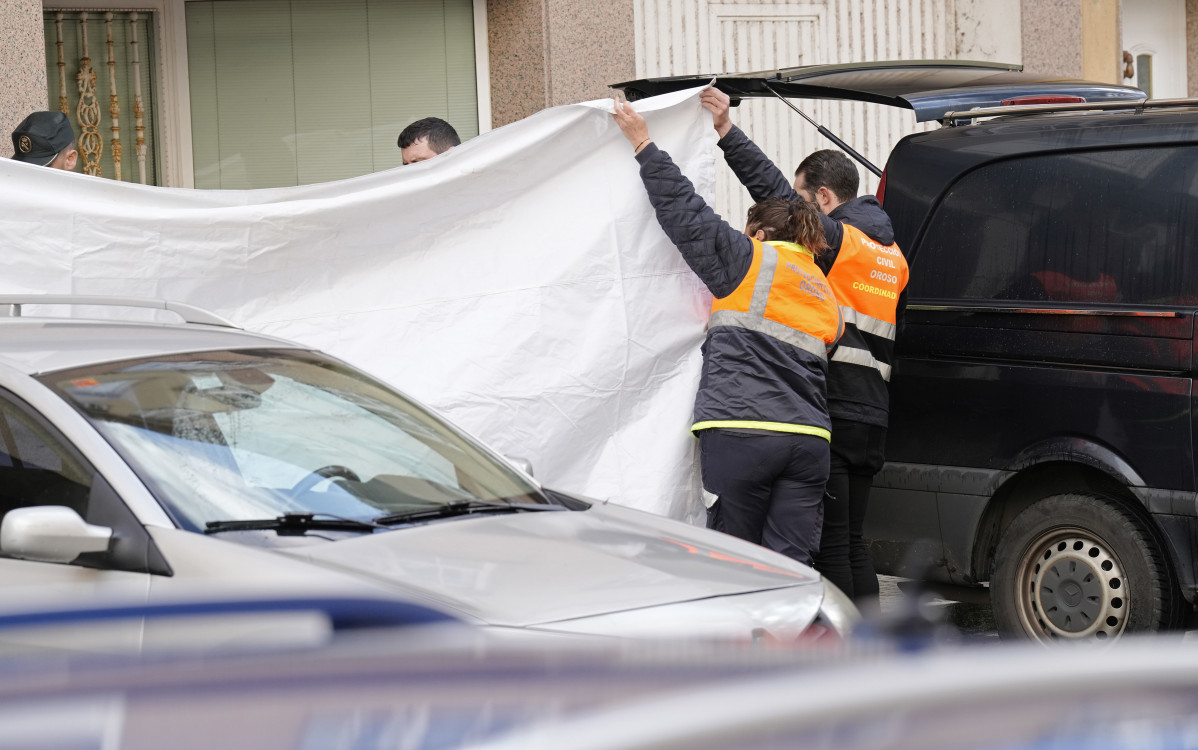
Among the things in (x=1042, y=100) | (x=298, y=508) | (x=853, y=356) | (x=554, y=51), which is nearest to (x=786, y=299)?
(x=853, y=356)

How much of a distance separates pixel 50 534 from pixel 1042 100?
16.0ft

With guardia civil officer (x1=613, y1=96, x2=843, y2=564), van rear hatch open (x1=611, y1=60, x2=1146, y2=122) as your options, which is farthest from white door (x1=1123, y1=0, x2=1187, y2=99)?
guardia civil officer (x1=613, y1=96, x2=843, y2=564)

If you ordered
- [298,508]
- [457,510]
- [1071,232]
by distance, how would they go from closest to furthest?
[298,508] → [457,510] → [1071,232]

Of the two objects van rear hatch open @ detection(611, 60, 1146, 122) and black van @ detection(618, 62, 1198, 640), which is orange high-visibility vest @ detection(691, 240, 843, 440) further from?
van rear hatch open @ detection(611, 60, 1146, 122)

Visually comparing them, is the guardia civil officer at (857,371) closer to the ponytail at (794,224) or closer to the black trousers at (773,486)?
the ponytail at (794,224)

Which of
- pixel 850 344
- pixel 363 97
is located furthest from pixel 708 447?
pixel 363 97

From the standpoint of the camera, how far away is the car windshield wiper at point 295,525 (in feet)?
11.4

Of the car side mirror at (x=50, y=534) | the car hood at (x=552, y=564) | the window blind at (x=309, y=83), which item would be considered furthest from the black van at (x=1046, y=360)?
the window blind at (x=309, y=83)

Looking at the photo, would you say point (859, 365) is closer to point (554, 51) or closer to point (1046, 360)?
point (1046, 360)

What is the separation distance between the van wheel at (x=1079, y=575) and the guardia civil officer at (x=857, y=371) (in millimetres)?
591

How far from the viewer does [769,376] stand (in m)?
5.55

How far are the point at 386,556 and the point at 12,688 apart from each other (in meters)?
2.39

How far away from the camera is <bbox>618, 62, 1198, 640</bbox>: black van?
17.5 ft

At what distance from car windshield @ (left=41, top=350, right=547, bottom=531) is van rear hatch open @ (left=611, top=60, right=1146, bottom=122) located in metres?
2.67
